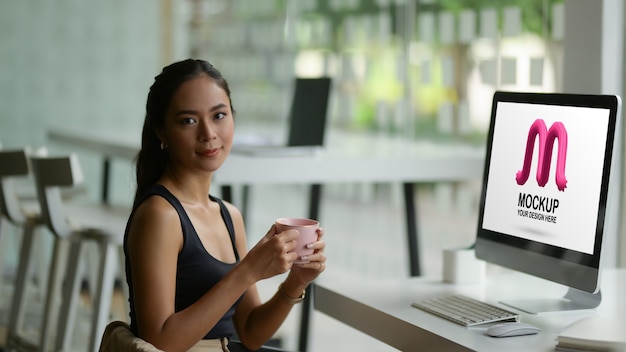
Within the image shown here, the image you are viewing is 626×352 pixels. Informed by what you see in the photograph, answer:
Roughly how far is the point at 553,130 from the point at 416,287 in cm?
49

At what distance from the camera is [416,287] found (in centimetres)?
228

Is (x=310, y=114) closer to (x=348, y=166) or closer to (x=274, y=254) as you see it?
(x=348, y=166)

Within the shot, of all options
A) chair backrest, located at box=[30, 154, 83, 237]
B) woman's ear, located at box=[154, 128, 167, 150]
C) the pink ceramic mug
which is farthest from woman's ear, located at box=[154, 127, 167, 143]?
chair backrest, located at box=[30, 154, 83, 237]

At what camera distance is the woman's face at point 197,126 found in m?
1.87

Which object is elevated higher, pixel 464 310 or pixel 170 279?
pixel 170 279

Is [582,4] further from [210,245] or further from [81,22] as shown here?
[81,22]

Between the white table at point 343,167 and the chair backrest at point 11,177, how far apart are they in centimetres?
48

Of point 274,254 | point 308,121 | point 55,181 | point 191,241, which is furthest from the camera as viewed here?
point 308,121

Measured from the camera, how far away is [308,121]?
3676mm

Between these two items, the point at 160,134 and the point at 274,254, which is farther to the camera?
the point at 160,134

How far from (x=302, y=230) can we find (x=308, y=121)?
192cm

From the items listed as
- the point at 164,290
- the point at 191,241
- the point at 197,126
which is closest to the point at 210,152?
the point at 197,126

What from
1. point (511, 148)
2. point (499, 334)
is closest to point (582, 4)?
point (511, 148)

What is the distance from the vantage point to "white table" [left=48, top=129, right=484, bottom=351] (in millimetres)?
3309
